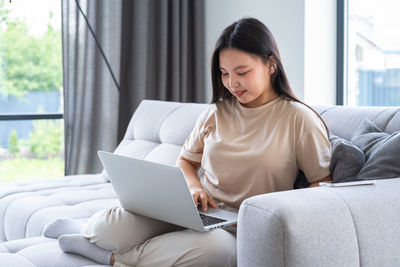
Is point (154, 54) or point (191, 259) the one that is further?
point (154, 54)

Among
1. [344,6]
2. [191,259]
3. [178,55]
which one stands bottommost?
[191,259]

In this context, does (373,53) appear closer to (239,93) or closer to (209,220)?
(239,93)

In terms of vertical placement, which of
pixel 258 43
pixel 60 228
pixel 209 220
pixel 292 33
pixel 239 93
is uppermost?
pixel 292 33

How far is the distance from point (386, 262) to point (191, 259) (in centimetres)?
47

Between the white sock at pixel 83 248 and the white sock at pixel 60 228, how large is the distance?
213 mm

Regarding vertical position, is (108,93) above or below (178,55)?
below

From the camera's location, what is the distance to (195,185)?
5.60 ft

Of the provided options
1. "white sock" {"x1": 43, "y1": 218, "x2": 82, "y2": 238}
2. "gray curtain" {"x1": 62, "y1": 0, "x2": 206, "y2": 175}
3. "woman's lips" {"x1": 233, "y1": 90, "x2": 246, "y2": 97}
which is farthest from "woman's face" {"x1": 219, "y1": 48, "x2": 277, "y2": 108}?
"gray curtain" {"x1": 62, "y1": 0, "x2": 206, "y2": 175}

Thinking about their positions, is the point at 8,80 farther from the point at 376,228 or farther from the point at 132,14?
the point at 376,228

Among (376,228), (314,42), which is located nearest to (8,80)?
(314,42)

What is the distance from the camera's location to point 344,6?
326cm

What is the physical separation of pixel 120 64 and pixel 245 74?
226 cm

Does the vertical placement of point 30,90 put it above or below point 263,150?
above

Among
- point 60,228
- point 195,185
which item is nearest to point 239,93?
point 195,185
